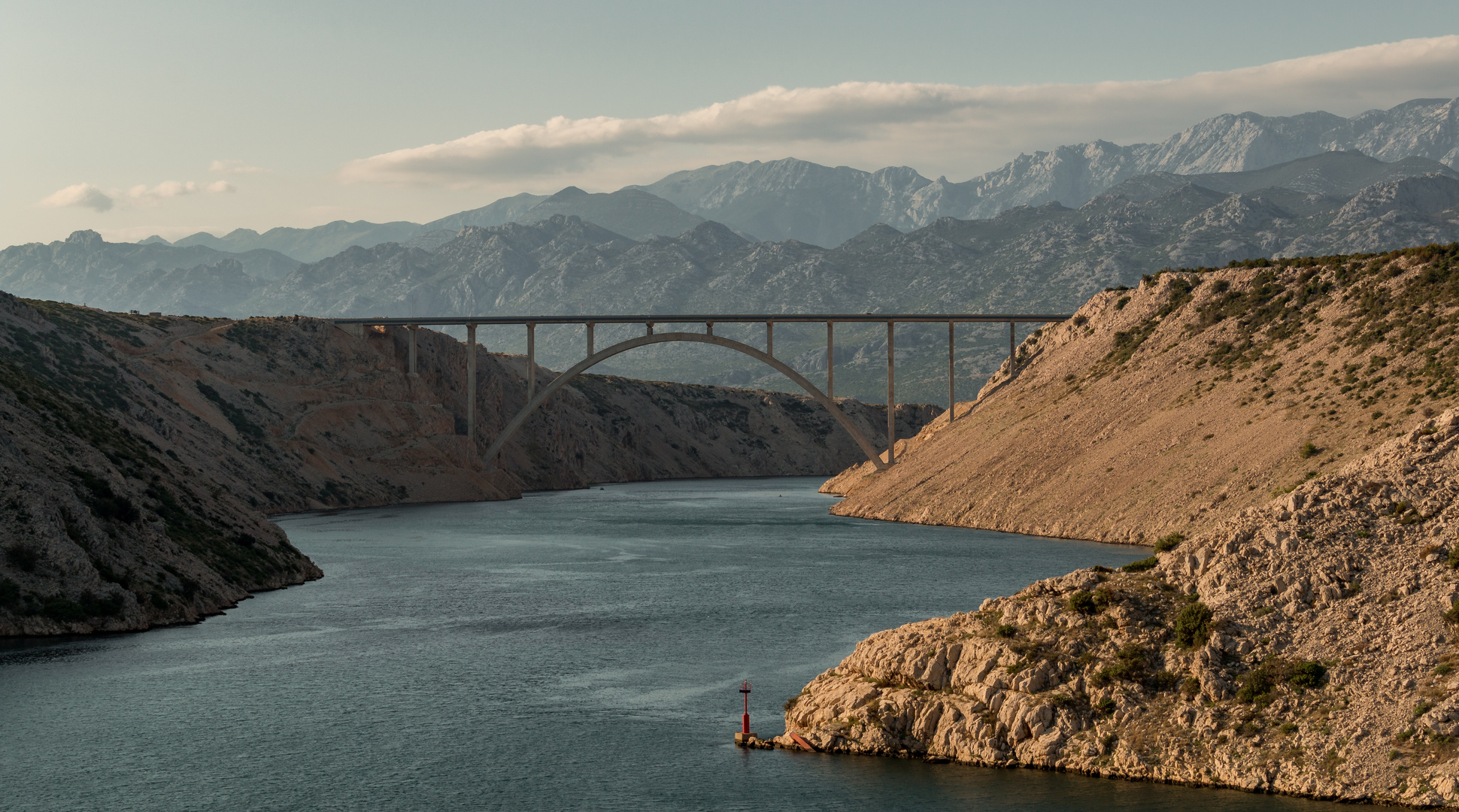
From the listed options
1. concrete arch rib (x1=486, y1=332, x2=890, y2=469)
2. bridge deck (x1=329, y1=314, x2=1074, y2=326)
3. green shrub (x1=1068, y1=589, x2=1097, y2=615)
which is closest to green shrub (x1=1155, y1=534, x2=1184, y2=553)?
green shrub (x1=1068, y1=589, x2=1097, y2=615)

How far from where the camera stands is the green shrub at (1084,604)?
36062 millimetres

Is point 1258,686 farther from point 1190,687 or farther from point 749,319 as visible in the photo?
point 749,319

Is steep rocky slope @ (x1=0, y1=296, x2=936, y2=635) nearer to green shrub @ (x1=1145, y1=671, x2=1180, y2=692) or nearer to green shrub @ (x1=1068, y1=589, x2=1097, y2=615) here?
green shrub @ (x1=1068, y1=589, x2=1097, y2=615)

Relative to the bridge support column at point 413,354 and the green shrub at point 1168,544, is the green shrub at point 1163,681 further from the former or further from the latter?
the bridge support column at point 413,354

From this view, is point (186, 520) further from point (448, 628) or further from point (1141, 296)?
point (1141, 296)

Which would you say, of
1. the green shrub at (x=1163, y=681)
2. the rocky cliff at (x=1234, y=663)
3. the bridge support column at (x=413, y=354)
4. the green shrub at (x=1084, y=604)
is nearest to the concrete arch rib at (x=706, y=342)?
the bridge support column at (x=413, y=354)

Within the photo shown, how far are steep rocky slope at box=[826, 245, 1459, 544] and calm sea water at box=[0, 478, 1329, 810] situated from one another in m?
7.58

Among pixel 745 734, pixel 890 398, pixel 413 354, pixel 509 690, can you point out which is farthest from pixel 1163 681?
pixel 413 354

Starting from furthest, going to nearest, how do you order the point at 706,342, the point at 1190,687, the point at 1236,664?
the point at 706,342 → the point at 1236,664 → the point at 1190,687

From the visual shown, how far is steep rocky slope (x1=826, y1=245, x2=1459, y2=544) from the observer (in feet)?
264

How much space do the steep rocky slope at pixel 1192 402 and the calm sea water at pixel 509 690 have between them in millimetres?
7582

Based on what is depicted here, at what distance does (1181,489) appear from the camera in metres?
83.1

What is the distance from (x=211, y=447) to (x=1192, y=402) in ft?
243

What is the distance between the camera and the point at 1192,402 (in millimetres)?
93562
